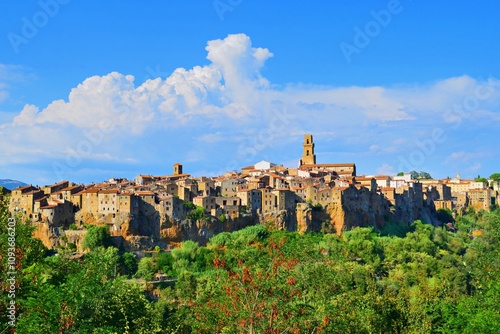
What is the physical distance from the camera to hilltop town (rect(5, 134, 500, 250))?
53188 mm

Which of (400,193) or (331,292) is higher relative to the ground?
(400,193)

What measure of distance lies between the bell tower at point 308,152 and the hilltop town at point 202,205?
1405 centimetres

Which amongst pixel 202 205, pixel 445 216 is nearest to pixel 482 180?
pixel 445 216

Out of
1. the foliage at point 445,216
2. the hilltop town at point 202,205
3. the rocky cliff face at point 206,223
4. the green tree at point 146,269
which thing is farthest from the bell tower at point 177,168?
the foliage at point 445,216

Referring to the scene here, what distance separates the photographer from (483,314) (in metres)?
22.1

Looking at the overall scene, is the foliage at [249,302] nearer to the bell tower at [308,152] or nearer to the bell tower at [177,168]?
the bell tower at [177,168]

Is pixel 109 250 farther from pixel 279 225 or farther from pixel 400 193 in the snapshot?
pixel 400 193

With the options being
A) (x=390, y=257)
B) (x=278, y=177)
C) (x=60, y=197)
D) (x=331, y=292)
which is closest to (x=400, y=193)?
(x=278, y=177)

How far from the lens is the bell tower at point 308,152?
9588cm

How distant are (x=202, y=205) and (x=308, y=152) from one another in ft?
133

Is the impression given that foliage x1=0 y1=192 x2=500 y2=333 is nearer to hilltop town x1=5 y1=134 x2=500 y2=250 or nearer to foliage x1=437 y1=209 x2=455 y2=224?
hilltop town x1=5 y1=134 x2=500 y2=250

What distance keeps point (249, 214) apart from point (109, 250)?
15711mm

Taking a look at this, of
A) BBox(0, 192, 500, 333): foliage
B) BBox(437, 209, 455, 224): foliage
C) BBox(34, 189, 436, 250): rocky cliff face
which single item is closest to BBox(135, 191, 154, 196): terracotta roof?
BBox(34, 189, 436, 250): rocky cliff face

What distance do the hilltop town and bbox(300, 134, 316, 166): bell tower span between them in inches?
553
